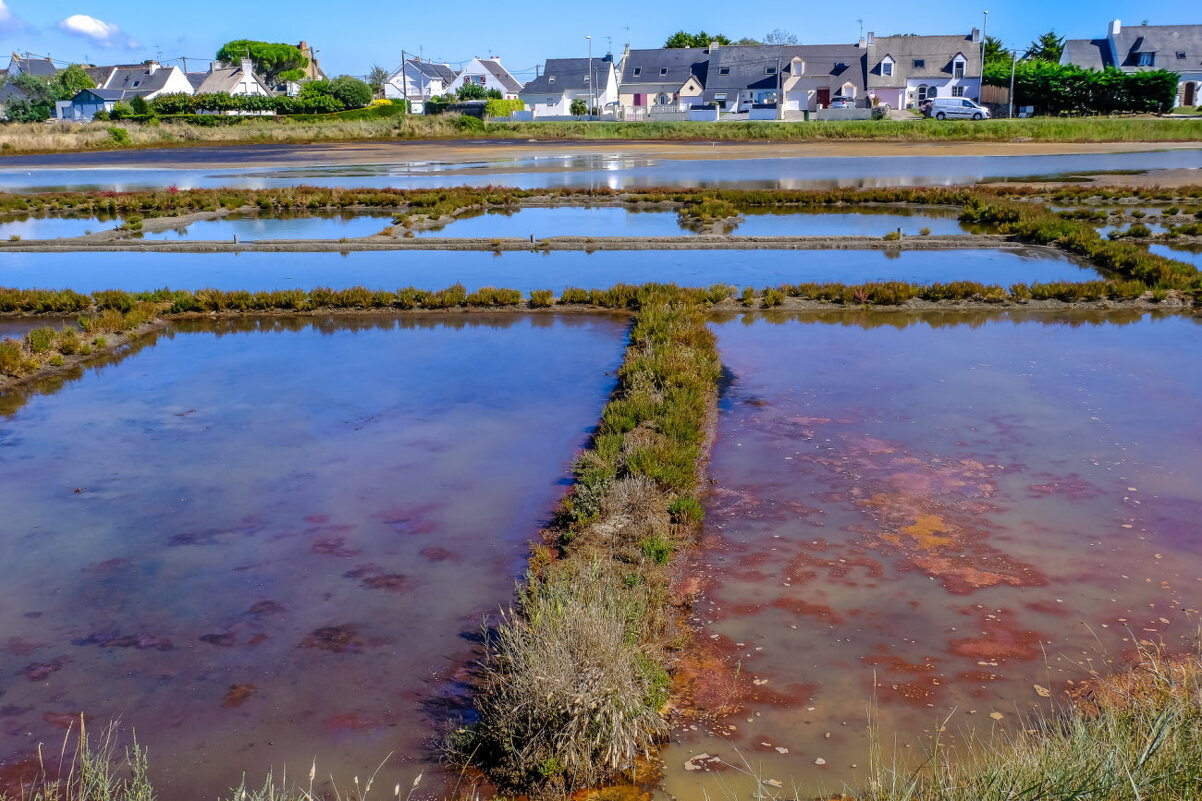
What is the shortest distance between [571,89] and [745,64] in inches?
676

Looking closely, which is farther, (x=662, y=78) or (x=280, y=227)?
(x=662, y=78)

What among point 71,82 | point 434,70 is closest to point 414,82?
point 434,70

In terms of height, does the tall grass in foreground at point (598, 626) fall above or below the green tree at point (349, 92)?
below

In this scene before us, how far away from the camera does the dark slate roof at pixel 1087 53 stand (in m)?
82.2

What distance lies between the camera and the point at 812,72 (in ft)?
276

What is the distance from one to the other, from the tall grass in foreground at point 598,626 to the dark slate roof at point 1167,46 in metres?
85.1

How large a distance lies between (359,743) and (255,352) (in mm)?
11071

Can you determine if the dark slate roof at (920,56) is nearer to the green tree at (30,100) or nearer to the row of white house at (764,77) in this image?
the row of white house at (764,77)

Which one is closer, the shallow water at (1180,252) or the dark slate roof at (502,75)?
the shallow water at (1180,252)

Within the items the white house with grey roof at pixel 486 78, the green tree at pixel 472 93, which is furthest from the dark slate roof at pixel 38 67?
the green tree at pixel 472 93

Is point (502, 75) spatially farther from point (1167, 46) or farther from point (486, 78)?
point (1167, 46)

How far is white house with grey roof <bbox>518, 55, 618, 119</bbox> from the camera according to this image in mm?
92812

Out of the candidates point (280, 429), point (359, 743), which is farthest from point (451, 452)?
point (359, 743)

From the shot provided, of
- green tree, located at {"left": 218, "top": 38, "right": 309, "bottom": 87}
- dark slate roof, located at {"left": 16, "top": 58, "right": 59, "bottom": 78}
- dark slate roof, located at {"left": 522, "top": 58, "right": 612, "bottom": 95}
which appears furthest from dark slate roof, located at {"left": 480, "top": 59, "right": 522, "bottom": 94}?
dark slate roof, located at {"left": 16, "top": 58, "right": 59, "bottom": 78}
